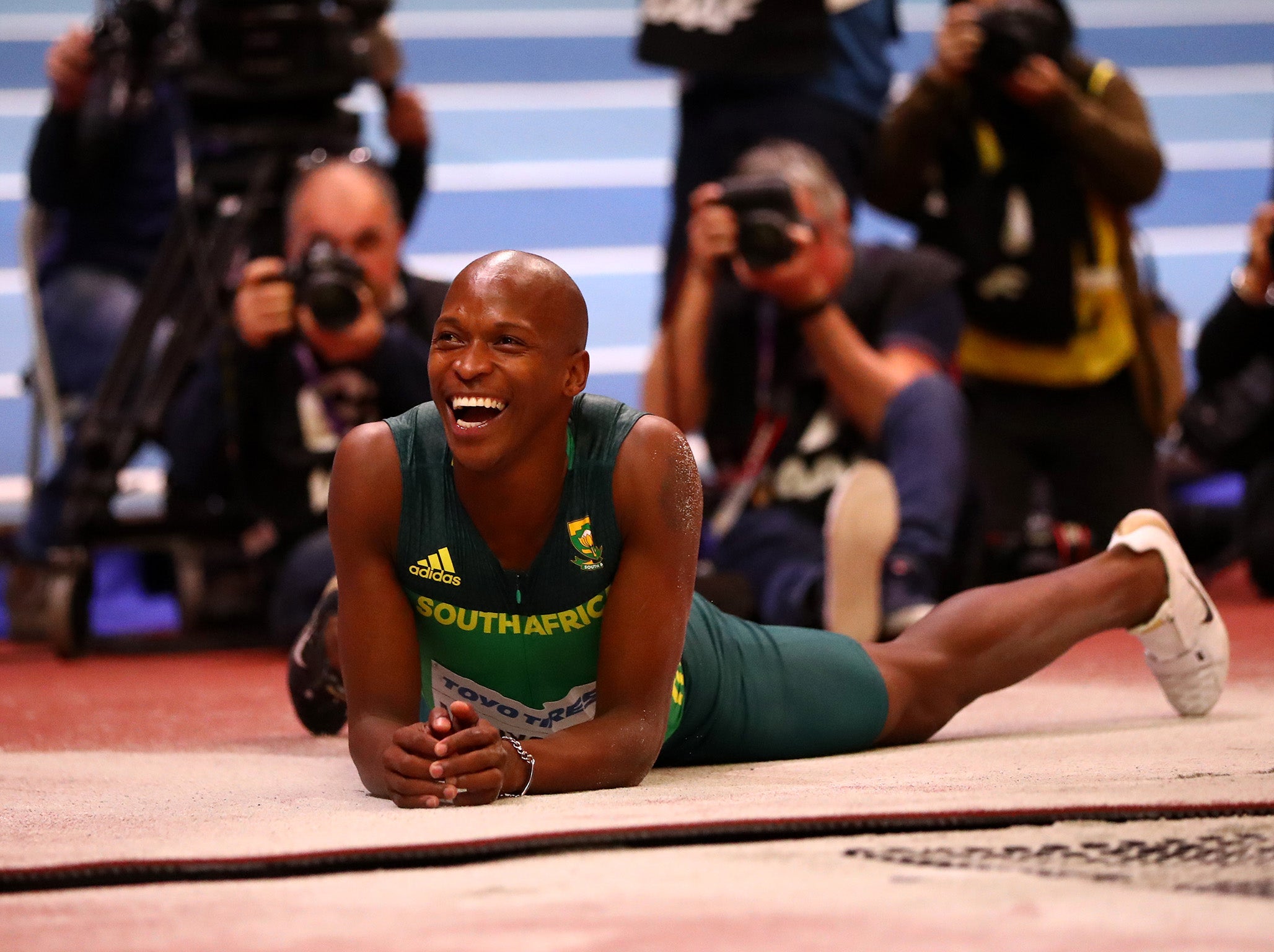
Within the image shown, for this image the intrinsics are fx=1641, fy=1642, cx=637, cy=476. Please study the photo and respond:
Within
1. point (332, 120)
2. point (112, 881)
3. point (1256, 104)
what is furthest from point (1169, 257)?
point (112, 881)

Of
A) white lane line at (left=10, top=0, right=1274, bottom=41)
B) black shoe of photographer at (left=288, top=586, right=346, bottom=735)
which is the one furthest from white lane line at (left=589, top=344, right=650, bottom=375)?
black shoe of photographer at (left=288, top=586, right=346, bottom=735)

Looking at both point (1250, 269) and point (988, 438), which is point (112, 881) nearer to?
point (988, 438)

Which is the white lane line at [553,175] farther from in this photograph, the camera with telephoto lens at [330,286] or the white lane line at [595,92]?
the camera with telephoto lens at [330,286]

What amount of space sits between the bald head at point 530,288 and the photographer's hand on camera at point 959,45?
2.11 metres

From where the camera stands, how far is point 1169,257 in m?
5.21

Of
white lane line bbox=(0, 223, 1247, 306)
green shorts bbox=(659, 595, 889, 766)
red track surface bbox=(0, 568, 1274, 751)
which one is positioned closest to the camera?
green shorts bbox=(659, 595, 889, 766)

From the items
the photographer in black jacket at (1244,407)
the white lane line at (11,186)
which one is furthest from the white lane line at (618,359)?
the white lane line at (11,186)

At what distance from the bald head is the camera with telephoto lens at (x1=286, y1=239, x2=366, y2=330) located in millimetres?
1577

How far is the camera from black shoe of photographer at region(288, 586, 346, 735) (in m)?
2.09

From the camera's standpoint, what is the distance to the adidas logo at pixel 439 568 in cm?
166

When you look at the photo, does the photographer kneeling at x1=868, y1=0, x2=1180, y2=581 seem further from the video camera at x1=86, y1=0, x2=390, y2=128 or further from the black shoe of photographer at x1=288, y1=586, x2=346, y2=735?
the black shoe of photographer at x1=288, y1=586, x2=346, y2=735

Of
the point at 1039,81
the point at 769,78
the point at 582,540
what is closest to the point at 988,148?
the point at 1039,81

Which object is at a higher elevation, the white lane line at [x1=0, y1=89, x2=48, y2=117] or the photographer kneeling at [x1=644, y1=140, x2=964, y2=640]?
the white lane line at [x1=0, y1=89, x2=48, y2=117]

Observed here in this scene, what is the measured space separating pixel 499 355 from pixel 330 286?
166cm
